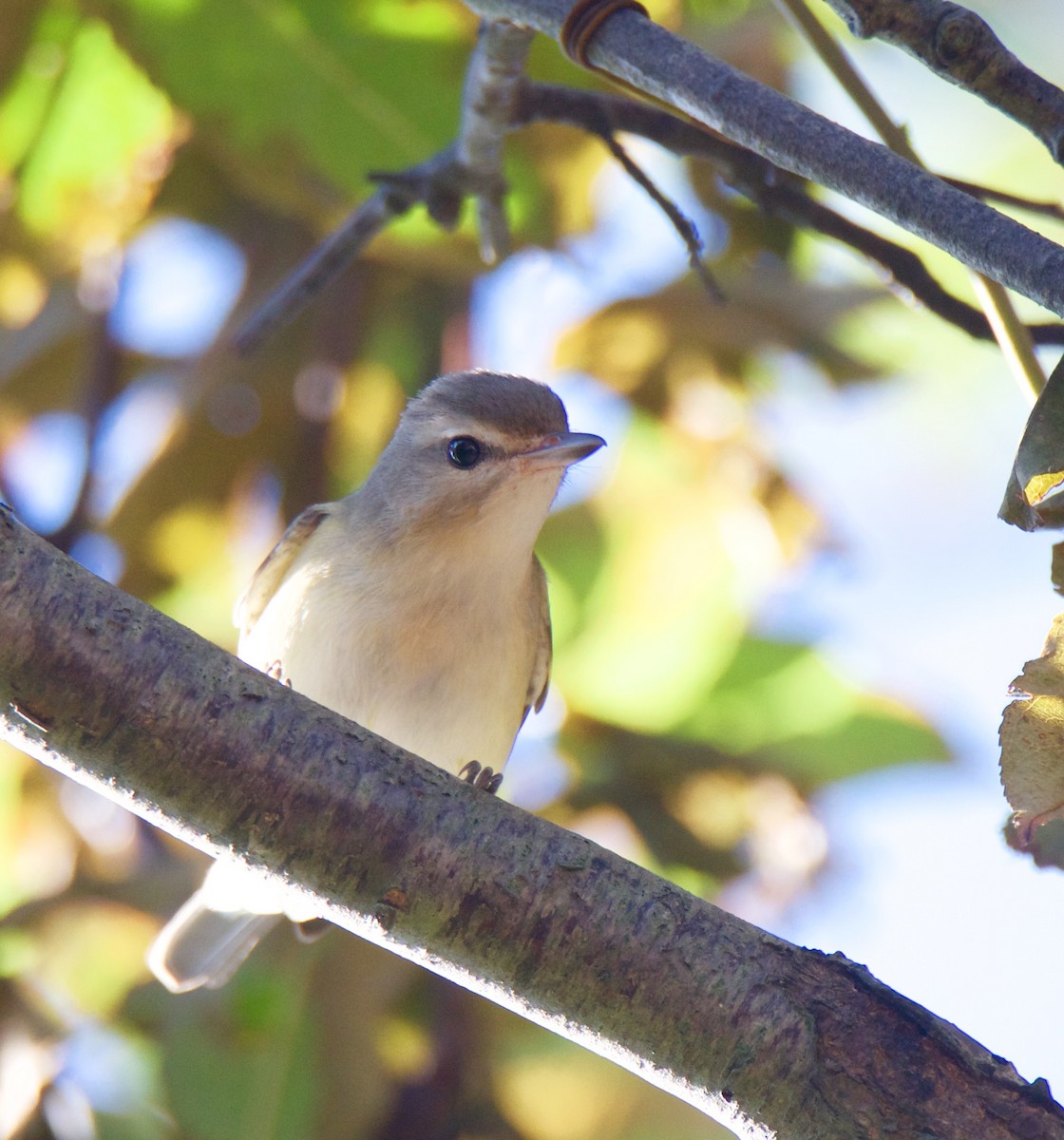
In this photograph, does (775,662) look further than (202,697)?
Yes

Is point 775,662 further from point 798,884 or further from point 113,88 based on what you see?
point 113,88

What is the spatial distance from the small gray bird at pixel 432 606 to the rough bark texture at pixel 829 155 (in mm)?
1600

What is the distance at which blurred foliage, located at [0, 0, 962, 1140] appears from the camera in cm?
374

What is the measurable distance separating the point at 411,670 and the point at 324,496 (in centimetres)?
111

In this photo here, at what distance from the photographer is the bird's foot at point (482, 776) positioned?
10.9 feet

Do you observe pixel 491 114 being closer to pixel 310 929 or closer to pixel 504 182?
pixel 504 182

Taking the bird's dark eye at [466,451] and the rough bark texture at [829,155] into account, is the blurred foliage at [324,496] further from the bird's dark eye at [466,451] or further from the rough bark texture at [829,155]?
the rough bark texture at [829,155]

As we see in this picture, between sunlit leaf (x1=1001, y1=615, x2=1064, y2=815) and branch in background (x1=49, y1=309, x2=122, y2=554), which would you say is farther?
branch in background (x1=49, y1=309, x2=122, y2=554)

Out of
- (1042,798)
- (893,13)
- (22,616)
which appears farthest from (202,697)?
(893,13)

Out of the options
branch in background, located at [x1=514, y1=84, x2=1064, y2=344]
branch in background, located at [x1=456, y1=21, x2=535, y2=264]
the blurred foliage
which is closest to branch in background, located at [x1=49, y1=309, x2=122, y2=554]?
the blurred foliage

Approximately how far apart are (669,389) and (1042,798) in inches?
105

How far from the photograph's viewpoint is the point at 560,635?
426 centimetres

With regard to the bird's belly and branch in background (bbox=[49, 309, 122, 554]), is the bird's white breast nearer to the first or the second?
the bird's belly

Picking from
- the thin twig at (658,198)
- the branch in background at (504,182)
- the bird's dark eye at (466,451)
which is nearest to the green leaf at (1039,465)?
the branch in background at (504,182)
